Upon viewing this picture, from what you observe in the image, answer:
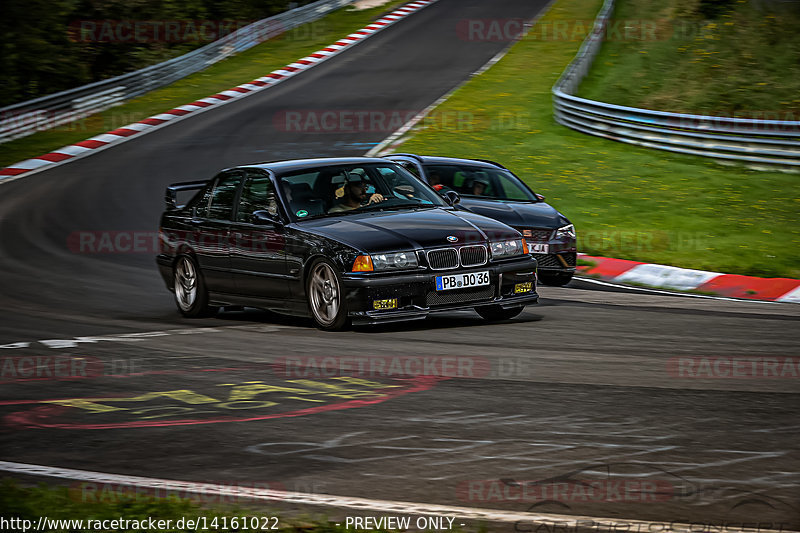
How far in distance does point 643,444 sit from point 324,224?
16.7 ft

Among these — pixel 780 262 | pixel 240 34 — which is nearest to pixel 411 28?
pixel 240 34

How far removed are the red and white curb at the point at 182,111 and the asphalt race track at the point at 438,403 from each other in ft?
36.9

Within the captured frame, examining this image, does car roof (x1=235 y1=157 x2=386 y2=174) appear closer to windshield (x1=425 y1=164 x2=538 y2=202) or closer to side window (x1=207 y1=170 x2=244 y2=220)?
side window (x1=207 y1=170 x2=244 y2=220)

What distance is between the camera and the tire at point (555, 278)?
13.1 meters

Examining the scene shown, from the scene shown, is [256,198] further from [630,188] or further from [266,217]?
[630,188]

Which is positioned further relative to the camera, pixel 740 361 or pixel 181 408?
Answer: pixel 740 361

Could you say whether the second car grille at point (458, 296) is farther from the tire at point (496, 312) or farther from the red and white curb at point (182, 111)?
the red and white curb at point (182, 111)

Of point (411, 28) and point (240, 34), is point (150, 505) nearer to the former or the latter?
point (240, 34)

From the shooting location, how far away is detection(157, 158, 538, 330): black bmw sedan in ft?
30.4

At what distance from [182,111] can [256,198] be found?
20179 millimetres

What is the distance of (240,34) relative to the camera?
130ft

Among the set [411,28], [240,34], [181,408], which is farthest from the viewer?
[411,28]
